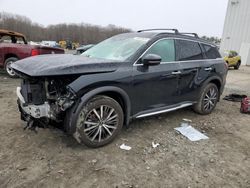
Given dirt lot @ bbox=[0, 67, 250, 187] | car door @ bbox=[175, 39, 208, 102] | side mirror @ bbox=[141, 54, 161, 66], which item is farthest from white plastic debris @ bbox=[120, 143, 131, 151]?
car door @ bbox=[175, 39, 208, 102]

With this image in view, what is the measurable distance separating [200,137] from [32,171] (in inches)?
107

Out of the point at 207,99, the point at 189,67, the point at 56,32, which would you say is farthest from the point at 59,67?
the point at 56,32

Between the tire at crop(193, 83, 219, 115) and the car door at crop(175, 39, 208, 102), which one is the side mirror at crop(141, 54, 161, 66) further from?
the tire at crop(193, 83, 219, 115)

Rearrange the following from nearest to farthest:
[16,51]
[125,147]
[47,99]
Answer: [47,99] < [125,147] < [16,51]

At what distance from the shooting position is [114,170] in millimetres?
2709

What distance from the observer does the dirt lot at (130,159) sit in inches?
99.6

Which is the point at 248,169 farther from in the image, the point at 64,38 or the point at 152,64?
the point at 64,38

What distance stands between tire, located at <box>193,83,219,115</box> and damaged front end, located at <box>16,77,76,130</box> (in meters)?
3.02

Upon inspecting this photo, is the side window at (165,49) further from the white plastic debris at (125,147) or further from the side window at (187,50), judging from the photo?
the white plastic debris at (125,147)

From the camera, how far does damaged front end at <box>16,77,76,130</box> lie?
281 centimetres

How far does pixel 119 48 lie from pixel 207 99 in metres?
2.42

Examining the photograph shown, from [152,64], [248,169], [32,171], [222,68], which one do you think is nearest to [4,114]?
[32,171]

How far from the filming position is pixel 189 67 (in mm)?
4211

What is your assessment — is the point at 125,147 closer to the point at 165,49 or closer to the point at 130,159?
the point at 130,159
